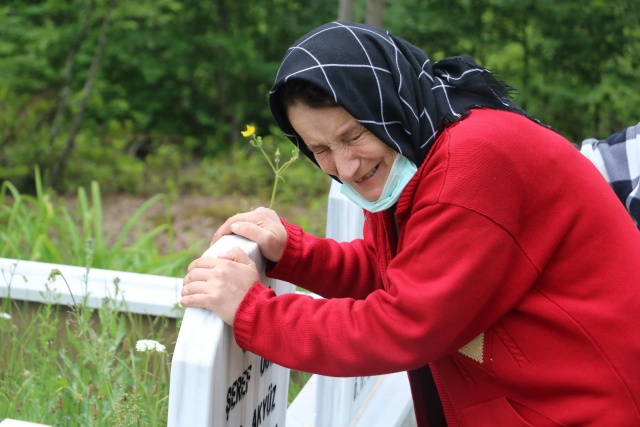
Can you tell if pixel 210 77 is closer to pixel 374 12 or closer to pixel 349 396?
pixel 374 12

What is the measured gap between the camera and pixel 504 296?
1547 mm

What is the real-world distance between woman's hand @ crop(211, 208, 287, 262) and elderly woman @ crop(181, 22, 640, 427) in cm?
16

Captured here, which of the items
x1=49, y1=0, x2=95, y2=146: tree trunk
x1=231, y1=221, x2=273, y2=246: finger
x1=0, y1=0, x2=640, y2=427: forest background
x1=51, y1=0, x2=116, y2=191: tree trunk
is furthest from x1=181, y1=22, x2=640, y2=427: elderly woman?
x1=49, y1=0, x2=95, y2=146: tree trunk

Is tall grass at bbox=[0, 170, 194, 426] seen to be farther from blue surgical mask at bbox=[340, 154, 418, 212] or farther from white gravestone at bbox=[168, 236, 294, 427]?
blue surgical mask at bbox=[340, 154, 418, 212]

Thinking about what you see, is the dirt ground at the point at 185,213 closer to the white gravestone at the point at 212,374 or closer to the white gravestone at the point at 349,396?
the white gravestone at the point at 349,396

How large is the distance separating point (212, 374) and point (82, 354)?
0.83m

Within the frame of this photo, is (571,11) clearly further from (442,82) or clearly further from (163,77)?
(442,82)

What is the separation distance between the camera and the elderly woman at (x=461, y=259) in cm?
148

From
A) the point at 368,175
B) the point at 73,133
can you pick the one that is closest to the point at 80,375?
the point at 368,175

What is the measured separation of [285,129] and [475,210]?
0.50m

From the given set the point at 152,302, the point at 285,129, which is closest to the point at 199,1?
the point at 152,302

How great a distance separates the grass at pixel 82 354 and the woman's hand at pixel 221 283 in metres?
0.33

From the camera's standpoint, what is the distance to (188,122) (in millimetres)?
9133

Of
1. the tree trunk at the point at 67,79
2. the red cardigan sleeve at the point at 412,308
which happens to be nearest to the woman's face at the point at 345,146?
the red cardigan sleeve at the point at 412,308
